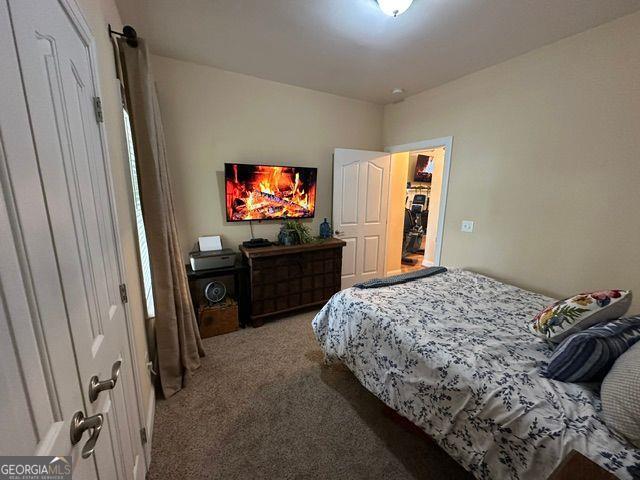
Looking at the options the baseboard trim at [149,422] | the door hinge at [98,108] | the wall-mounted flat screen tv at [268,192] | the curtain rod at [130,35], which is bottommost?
the baseboard trim at [149,422]

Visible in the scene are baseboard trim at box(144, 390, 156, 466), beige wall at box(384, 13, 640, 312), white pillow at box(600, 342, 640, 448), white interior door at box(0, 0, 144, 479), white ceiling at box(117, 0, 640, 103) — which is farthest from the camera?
beige wall at box(384, 13, 640, 312)

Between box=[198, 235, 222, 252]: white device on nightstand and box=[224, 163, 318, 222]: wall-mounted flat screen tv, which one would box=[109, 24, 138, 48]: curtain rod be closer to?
box=[224, 163, 318, 222]: wall-mounted flat screen tv

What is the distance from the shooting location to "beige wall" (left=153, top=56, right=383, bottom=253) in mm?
2506

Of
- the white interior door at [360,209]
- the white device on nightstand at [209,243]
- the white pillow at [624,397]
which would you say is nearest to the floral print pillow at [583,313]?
the white pillow at [624,397]

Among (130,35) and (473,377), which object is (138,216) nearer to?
(130,35)

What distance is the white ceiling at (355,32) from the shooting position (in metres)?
1.67

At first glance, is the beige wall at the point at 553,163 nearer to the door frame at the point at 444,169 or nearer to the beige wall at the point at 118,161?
the door frame at the point at 444,169

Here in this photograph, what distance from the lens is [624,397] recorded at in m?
0.90

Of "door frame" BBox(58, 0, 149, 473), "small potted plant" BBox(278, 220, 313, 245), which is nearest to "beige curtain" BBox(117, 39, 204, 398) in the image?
"door frame" BBox(58, 0, 149, 473)

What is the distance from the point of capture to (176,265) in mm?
1899

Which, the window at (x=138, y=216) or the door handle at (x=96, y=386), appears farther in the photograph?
the window at (x=138, y=216)

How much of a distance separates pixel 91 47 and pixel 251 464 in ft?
6.85

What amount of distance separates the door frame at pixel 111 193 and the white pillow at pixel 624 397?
194cm

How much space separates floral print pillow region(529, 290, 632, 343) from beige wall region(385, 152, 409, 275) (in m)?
2.59
